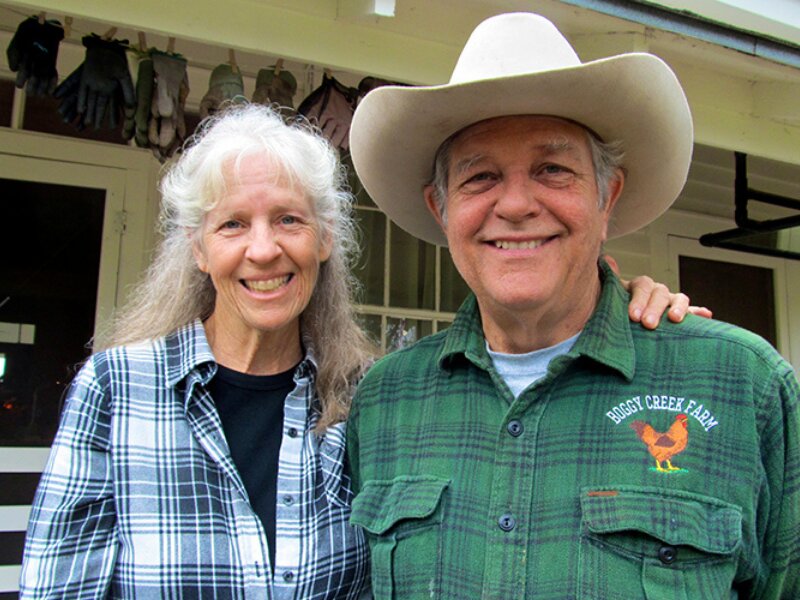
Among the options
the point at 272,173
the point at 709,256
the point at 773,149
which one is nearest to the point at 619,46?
the point at 773,149

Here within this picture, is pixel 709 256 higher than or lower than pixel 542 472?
higher

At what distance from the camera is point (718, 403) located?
4.42 ft

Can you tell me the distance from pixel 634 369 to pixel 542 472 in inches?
10.6

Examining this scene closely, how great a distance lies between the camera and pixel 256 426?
1687 mm

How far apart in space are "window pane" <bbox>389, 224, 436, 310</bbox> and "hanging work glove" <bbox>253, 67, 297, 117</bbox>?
1386 mm

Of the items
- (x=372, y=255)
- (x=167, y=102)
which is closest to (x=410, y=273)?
(x=372, y=255)

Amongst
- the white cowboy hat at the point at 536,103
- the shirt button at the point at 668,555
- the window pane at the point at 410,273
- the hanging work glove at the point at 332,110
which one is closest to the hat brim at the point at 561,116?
the white cowboy hat at the point at 536,103

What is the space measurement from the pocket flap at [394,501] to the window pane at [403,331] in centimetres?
279

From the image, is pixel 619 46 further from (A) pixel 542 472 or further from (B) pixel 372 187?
(A) pixel 542 472

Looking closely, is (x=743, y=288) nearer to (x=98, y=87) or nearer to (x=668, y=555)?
(x=98, y=87)

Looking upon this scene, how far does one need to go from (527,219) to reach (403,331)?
3.11 metres

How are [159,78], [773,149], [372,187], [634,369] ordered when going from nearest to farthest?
1. [634,369]
2. [372,187]
3. [159,78]
4. [773,149]

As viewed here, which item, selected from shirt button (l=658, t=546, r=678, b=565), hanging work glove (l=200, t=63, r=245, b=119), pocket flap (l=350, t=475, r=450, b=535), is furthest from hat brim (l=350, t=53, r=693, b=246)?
hanging work glove (l=200, t=63, r=245, b=119)

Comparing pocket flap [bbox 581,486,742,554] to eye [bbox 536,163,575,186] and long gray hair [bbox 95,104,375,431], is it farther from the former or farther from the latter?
long gray hair [bbox 95,104,375,431]
